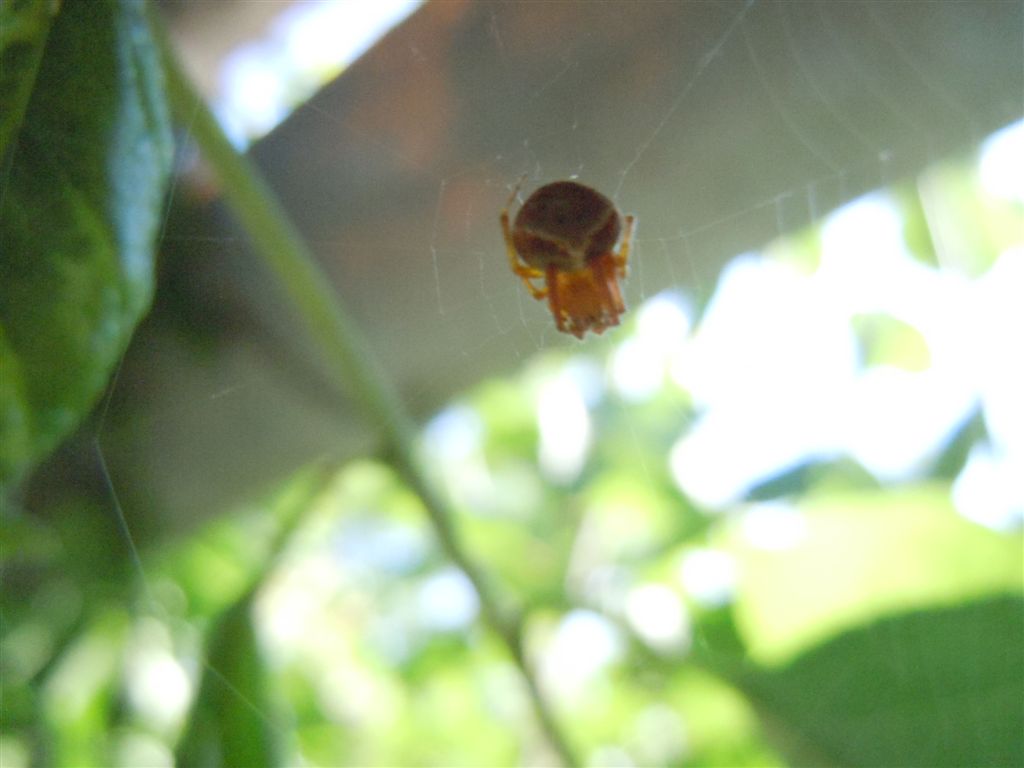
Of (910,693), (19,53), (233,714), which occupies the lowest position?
(910,693)

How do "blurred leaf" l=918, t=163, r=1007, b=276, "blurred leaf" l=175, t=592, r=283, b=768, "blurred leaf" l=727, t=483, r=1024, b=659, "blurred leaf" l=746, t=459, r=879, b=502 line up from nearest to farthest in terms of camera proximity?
"blurred leaf" l=175, t=592, r=283, b=768
"blurred leaf" l=727, t=483, r=1024, b=659
"blurred leaf" l=746, t=459, r=879, b=502
"blurred leaf" l=918, t=163, r=1007, b=276

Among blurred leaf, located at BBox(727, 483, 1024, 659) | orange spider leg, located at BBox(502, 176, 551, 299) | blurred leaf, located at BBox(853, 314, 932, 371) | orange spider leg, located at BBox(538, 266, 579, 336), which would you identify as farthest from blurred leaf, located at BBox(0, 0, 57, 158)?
blurred leaf, located at BBox(853, 314, 932, 371)

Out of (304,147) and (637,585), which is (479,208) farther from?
(637,585)

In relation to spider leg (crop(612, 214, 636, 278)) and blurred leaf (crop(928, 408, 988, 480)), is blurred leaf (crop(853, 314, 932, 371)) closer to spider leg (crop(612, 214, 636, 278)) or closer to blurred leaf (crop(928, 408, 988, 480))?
blurred leaf (crop(928, 408, 988, 480))

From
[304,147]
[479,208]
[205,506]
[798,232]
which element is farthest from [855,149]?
[205,506]

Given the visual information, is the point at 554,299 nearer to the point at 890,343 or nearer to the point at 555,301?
the point at 555,301

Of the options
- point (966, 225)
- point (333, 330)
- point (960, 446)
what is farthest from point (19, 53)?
point (966, 225)
